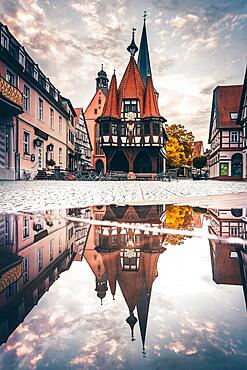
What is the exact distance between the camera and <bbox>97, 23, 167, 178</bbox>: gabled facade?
32.0 meters

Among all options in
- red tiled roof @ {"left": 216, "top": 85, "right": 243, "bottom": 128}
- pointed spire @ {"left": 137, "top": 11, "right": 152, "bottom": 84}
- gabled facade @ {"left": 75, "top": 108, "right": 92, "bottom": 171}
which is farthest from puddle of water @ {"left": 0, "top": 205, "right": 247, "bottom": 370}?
pointed spire @ {"left": 137, "top": 11, "right": 152, "bottom": 84}

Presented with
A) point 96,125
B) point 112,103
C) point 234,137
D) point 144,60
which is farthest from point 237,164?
point 96,125

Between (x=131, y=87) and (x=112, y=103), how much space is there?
9.11ft

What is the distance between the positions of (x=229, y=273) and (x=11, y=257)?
4.56ft

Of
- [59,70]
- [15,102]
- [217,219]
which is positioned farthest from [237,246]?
[59,70]

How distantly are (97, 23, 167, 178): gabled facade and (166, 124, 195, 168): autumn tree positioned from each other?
15508 mm

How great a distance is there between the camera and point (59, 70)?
→ 1160 inches

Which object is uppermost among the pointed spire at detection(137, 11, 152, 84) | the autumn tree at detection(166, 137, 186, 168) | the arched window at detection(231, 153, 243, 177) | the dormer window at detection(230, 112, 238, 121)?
the pointed spire at detection(137, 11, 152, 84)

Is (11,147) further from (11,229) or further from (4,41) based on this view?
(11,229)

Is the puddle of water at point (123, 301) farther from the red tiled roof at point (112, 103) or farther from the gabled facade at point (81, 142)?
the gabled facade at point (81, 142)

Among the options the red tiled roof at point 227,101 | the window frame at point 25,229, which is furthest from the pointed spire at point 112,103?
the window frame at point 25,229

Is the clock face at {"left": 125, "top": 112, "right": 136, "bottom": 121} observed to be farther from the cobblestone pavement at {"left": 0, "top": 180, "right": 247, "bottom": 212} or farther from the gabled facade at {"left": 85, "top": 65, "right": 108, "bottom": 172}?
the gabled facade at {"left": 85, "top": 65, "right": 108, "bottom": 172}

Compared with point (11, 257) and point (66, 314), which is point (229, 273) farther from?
point (11, 257)

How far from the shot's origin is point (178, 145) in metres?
49.4
